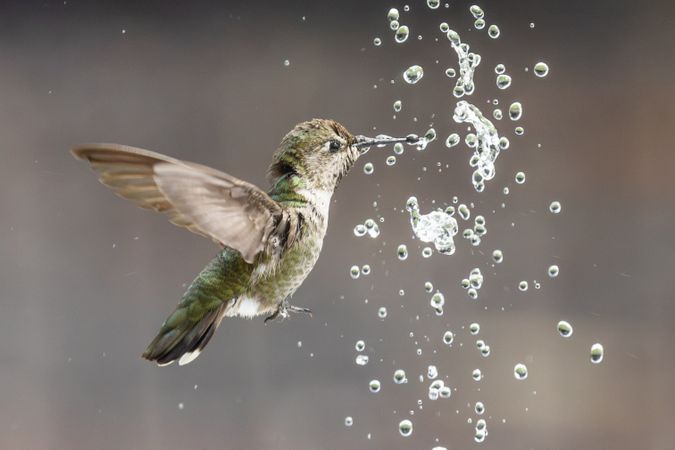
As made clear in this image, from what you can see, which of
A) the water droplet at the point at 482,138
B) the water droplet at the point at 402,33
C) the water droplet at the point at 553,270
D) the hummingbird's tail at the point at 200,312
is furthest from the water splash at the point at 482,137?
the hummingbird's tail at the point at 200,312

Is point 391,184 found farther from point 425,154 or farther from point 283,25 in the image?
point 283,25

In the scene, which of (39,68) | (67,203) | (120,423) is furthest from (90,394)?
(39,68)

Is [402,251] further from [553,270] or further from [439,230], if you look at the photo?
[553,270]

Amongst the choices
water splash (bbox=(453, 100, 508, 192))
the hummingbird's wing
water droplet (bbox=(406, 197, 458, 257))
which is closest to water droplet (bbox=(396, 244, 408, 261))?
water droplet (bbox=(406, 197, 458, 257))

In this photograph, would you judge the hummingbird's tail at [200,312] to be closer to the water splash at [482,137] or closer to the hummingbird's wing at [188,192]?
the hummingbird's wing at [188,192]

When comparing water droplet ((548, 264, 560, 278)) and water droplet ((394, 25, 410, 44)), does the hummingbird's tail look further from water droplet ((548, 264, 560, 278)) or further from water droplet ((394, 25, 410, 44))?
water droplet ((548, 264, 560, 278))
